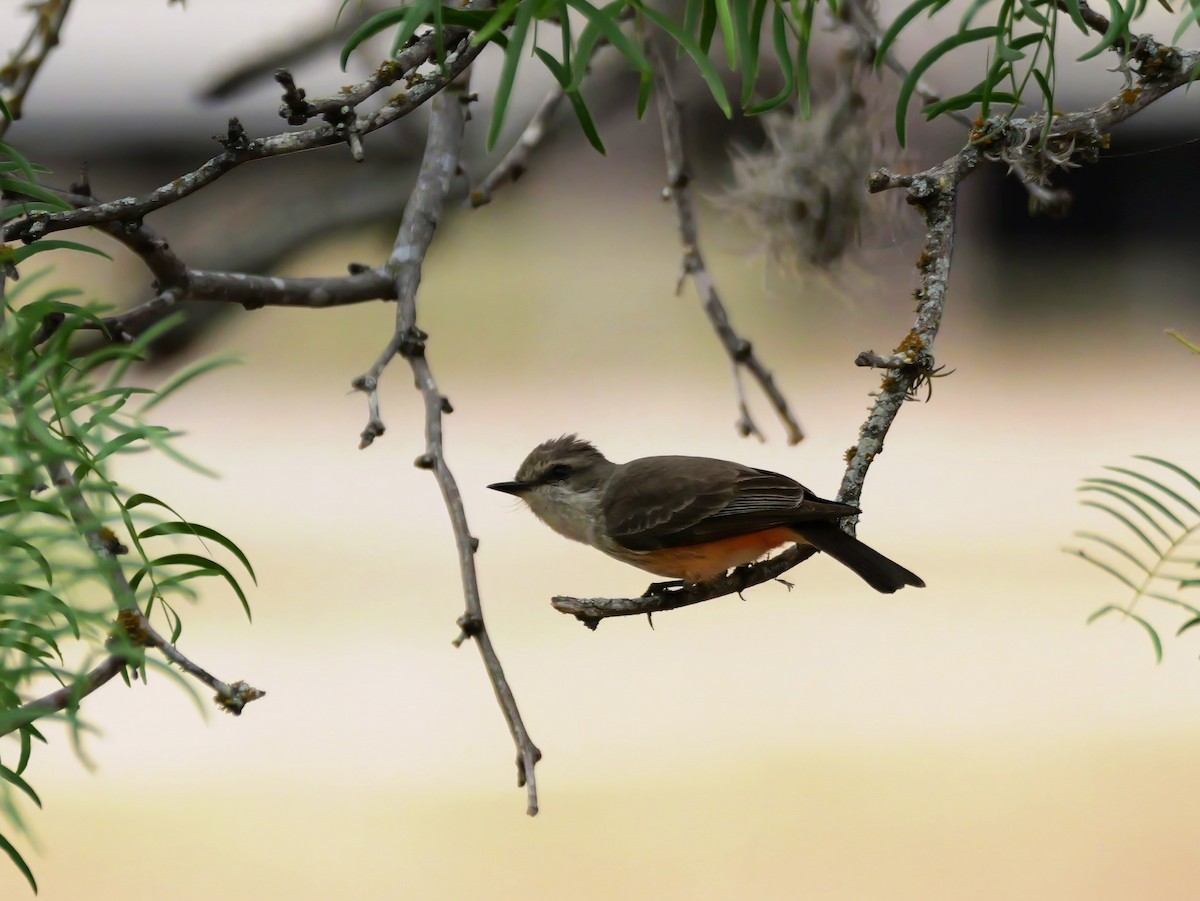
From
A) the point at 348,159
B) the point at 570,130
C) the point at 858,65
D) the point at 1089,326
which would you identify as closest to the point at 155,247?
the point at 858,65

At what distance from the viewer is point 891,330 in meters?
6.62

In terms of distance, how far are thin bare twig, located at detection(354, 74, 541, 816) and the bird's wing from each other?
2.02 ft

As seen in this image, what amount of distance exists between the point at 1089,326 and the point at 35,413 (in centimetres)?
890

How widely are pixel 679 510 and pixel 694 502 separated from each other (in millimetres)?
33

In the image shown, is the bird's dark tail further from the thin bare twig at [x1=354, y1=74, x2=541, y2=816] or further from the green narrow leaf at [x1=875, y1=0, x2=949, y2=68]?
the green narrow leaf at [x1=875, y1=0, x2=949, y2=68]

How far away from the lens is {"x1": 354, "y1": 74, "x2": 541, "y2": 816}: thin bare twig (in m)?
1.35

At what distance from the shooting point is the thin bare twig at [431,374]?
1.35m

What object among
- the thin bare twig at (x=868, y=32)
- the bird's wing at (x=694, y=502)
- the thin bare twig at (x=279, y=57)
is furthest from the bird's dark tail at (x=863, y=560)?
the thin bare twig at (x=279, y=57)

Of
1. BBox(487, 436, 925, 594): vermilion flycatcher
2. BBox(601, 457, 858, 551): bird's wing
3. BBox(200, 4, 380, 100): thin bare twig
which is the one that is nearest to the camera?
BBox(487, 436, 925, 594): vermilion flycatcher

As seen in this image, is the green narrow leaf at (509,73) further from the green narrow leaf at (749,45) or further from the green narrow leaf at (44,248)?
the green narrow leaf at (44,248)

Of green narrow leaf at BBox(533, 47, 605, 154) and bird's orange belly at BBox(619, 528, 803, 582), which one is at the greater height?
bird's orange belly at BBox(619, 528, 803, 582)

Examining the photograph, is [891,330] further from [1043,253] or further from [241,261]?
[241,261]

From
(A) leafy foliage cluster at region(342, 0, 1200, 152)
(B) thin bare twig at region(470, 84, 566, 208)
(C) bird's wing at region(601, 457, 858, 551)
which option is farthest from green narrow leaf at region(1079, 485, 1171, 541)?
(B) thin bare twig at region(470, 84, 566, 208)

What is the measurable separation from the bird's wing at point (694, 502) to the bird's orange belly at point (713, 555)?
1.0 inches
